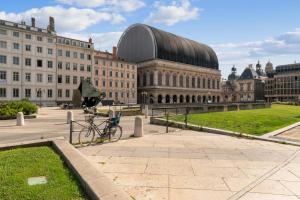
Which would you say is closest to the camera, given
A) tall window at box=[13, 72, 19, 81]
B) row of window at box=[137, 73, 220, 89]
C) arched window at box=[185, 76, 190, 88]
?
tall window at box=[13, 72, 19, 81]

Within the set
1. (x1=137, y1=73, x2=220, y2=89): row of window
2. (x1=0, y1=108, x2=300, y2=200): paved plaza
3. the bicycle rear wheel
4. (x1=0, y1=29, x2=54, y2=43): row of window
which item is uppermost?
(x1=0, y1=29, x2=54, y2=43): row of window

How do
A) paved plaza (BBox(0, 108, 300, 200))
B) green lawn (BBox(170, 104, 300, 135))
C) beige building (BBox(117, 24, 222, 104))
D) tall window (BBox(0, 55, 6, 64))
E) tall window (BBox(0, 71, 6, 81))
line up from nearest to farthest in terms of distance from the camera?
paved plaza (BBox(0, 108, 300, 200)) → green lawn (BBox(170, 104, 300, 135)) → tall window (BBox(0, 55, 6, 64)) → tall window (BBox(0, 71, 6, 81)) → beige building (BBox(117, 24, 222, 104))

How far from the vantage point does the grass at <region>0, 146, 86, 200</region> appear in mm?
6164

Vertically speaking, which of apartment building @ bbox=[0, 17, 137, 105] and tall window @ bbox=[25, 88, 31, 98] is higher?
apartment building @ bbox=[0, 17, 137, 105]

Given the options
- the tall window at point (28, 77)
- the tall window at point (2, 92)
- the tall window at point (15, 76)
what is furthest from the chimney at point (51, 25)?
the tall window at point (2, 92)

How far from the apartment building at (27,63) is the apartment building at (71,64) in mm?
1959

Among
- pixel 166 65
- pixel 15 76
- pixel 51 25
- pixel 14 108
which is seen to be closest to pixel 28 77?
pixel 15 76

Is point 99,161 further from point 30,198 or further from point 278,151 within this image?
point 278,151

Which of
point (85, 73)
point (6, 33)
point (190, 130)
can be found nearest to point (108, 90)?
point (85, 73)

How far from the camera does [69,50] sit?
79.8 meters

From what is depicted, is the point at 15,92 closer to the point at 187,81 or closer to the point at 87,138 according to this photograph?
the point at 87,138

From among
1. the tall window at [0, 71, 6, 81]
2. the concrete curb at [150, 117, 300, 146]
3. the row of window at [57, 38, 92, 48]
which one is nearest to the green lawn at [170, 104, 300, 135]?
the concrete curb at [150, 117, 300, 146]

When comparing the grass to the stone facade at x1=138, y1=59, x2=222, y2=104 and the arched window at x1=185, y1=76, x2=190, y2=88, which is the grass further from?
the arched window at x1=185, y1=76, x2=190, y2=88

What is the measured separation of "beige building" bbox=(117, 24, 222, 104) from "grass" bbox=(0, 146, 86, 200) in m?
89.4
